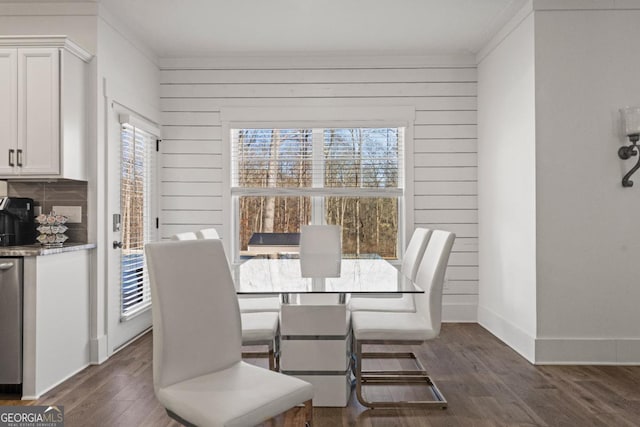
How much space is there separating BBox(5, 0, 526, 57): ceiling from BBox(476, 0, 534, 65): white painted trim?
44 mm

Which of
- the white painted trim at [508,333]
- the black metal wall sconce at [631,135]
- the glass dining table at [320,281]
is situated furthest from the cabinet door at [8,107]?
the black metal wall sconce at [631,135]

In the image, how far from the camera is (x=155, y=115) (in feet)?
15.3

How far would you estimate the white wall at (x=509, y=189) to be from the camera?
3.63m

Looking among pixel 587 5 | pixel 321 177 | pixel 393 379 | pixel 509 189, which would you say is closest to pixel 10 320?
pixel 393 379

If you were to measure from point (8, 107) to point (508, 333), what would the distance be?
4.13 meters

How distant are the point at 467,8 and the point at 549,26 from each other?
2.07 ft

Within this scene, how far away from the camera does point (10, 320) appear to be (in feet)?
9.21

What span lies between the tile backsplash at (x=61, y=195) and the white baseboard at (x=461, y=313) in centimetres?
341

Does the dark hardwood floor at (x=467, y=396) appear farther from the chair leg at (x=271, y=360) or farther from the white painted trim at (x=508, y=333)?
the chair leg at (x=271, y=360)

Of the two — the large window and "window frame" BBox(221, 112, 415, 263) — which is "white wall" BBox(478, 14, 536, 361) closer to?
"window frame" BBox(221, 112, 415, 263)

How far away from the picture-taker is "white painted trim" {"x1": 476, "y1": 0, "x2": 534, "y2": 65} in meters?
3.63

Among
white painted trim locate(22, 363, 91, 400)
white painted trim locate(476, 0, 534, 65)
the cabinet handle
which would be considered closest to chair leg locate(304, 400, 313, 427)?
white painted trim locate(22, 363, 91, 400)

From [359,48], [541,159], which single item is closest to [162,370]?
[541,159]

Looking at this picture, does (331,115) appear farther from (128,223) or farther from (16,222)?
(16,222)
